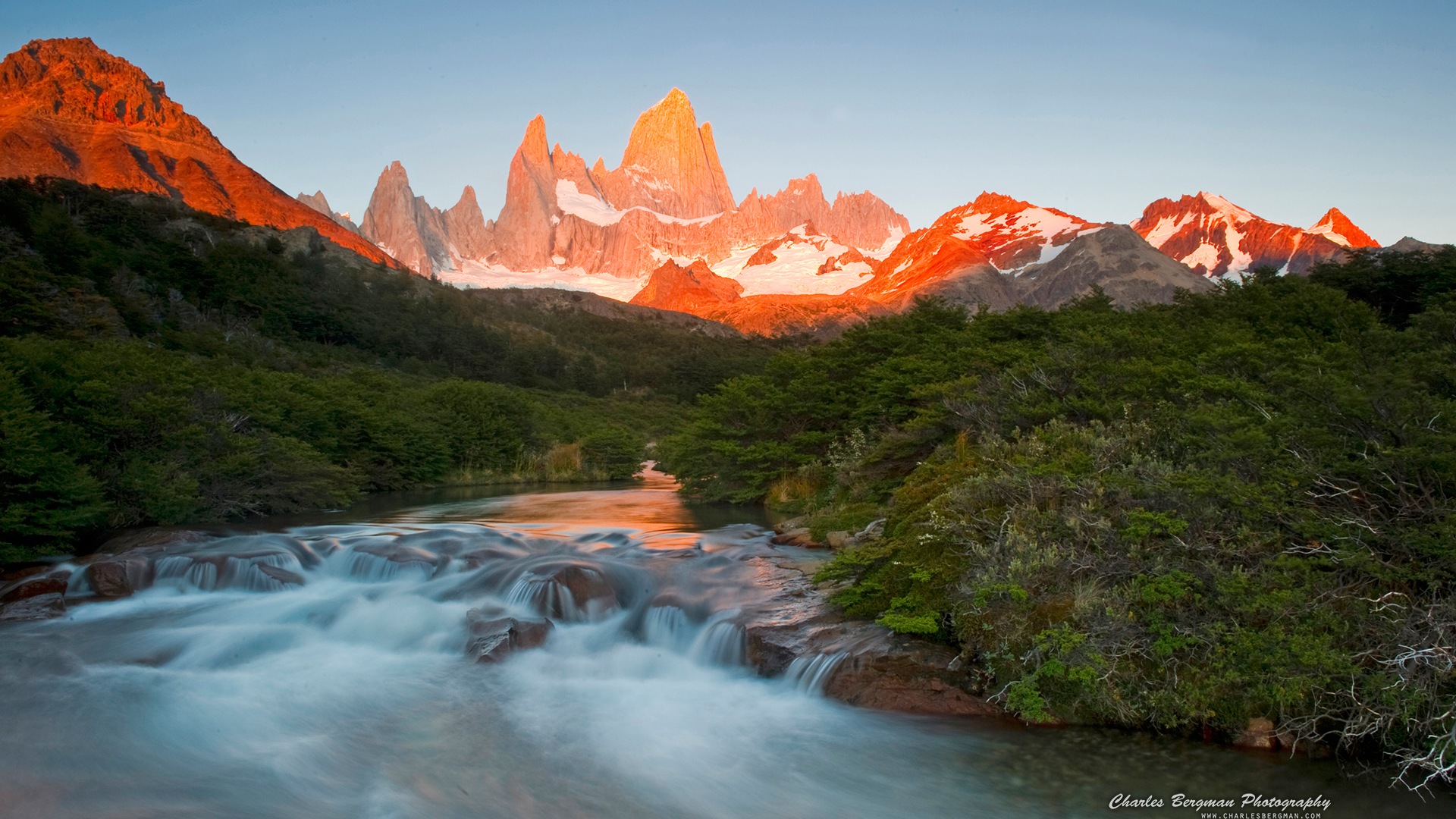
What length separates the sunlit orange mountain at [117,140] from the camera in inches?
4875

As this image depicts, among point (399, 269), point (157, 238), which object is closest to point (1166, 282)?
point (399, 269)

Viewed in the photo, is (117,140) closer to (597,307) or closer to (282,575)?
(597,307)

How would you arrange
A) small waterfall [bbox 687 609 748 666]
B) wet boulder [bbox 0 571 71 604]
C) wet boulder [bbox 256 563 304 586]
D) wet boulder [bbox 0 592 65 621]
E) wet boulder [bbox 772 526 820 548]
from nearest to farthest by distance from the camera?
small waterfall [bbox 687 609 748 666] → wet boulder [bbox 0 592 65 621] → wet boulder [bbox 0 571 71 604] → wet boulder [bbox 256 563 304 586] → wet boulder [bbox 772 526 820 548]

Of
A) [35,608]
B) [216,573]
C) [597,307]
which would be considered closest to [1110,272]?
[597,307]

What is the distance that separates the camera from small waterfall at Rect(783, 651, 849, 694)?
8984 mm

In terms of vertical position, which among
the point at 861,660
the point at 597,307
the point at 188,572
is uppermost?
the point at 597,307

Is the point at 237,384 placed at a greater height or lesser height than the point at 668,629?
greater

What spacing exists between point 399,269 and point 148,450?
268ft

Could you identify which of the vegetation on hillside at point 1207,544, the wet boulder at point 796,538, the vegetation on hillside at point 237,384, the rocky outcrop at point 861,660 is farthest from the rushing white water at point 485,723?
the vegetation on hillside at point 237,384

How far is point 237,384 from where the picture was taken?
2219cm

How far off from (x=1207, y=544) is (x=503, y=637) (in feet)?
25.6

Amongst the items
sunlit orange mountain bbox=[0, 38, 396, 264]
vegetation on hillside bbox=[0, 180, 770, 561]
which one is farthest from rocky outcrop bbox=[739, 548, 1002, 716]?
sunlit orange mountain bbox=[0, 38, 396, 264]

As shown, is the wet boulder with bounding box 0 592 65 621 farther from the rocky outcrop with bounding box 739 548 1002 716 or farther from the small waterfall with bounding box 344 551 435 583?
the rocky outcrop with bounding box 739 548 1002 716

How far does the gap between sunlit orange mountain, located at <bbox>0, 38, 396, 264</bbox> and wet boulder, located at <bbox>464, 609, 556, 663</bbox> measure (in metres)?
123
